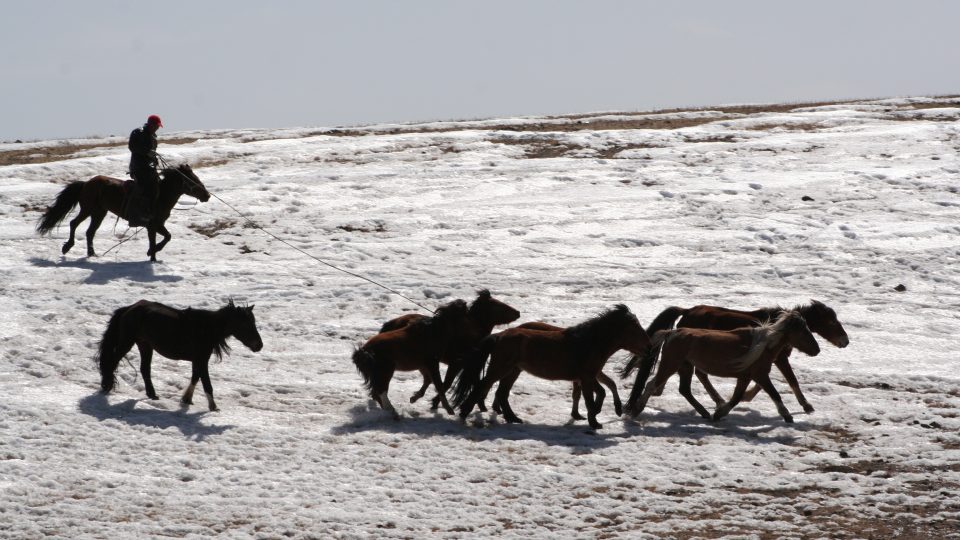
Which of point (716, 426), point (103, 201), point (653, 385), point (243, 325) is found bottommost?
point (716, 426)

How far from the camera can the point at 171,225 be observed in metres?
23.9

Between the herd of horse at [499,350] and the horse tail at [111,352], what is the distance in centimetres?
1

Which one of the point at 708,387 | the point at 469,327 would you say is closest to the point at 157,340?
the point at 469,327

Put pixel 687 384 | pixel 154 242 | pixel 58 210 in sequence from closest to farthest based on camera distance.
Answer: pixel 687 384 → pixel 154 242 → pixel 58 210

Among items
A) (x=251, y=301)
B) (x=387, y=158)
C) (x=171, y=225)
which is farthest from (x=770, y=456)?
(x=387, y=158)

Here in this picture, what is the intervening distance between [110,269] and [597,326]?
10529 millimetres

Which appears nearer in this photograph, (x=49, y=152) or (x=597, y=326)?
(x=597, y=326)

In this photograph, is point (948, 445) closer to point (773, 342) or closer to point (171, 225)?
point (773, 342)

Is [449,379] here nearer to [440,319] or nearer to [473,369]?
[473,369]

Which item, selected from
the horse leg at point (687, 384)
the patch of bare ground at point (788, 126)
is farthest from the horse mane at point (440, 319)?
the patch of bare ground at point (788, 126)

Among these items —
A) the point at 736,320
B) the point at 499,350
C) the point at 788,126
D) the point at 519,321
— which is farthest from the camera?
the point at 788,126

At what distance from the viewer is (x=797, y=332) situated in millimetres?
13984

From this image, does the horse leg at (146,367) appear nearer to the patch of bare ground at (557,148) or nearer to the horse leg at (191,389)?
the horse leg at (191,389)

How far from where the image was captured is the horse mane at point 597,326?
1343cm
